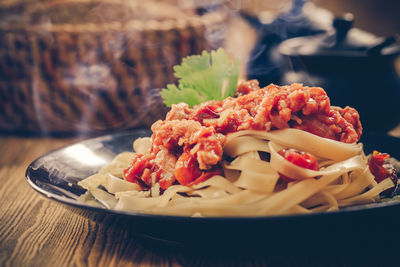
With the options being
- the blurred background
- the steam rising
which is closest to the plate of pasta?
the blurred background

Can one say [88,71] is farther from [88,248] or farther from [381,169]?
[381,169]

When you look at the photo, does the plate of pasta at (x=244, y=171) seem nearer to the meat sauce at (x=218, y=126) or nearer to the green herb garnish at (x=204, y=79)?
the meat sauce at (x=218, y=126)

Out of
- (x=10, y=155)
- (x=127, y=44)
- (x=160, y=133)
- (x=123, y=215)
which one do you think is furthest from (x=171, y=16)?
(x=123, y=215)

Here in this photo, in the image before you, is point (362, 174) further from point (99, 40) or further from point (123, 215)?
point (99, 40)

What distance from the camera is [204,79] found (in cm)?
319

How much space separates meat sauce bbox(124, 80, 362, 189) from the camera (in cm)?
238

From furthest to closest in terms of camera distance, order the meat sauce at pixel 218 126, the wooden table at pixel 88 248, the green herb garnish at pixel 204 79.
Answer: the green herb garnish at pixel 204 79 → the meat sauce at pixel 218 126 → the wooden table at pixel 88 248

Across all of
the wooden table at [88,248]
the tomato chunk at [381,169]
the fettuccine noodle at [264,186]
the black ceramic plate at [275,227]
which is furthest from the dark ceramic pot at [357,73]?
the wooden table at [88,248]

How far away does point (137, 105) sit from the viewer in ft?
16.6

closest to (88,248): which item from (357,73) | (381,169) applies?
(381,169)

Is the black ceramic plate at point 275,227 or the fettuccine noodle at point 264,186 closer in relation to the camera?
the black ceramic plate at point 275,227

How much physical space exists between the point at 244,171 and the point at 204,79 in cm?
104

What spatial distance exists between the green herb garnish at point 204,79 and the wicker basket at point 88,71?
1451 mm

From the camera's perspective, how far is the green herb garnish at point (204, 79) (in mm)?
3156
